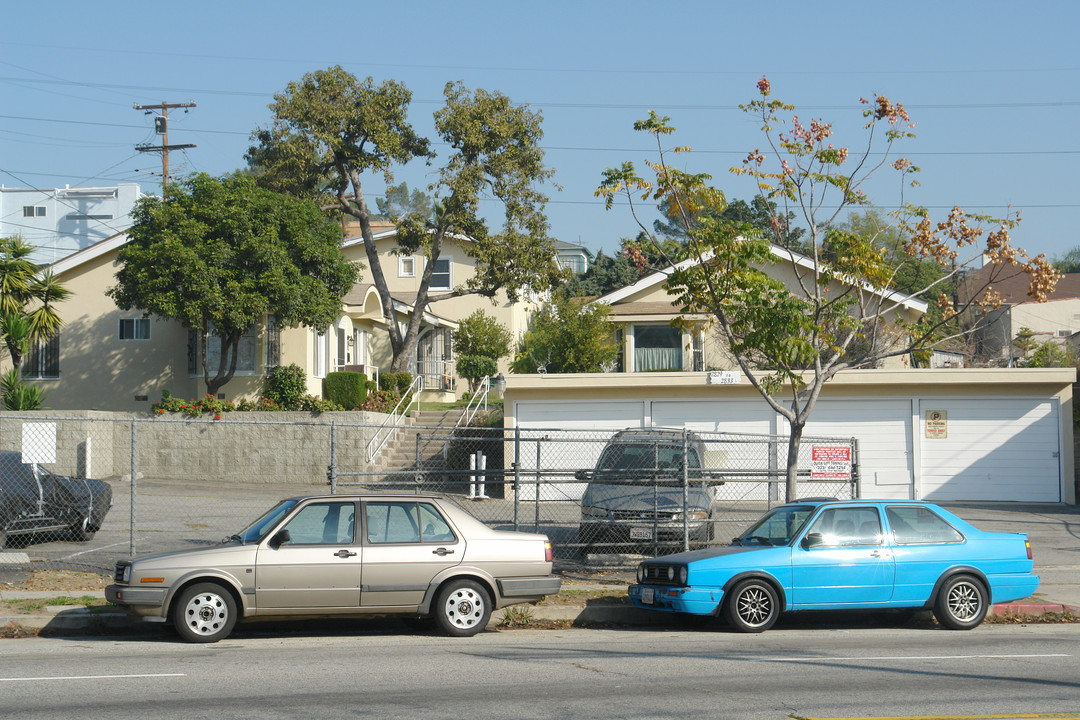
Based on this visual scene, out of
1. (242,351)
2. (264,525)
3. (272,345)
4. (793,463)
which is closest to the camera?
(264,525)

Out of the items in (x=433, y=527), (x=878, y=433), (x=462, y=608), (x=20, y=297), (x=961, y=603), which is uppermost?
(x=20, y=297)

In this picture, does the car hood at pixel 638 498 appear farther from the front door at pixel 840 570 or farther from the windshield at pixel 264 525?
the windshield at pixel 264 525

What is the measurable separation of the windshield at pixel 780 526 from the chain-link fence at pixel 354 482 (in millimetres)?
1544

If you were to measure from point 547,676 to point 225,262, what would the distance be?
66.7 feet

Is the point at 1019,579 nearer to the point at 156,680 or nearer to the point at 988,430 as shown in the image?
the point at 156,680

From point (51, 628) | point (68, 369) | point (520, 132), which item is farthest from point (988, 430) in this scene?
point (68, 369)

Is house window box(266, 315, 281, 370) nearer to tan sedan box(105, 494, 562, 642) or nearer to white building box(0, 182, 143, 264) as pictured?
tan sedan box(105, 494, 562, 642)

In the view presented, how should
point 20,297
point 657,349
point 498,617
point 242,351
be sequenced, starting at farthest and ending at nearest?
point 657,349 < point 242,351 < point 20,297 < point 498,617

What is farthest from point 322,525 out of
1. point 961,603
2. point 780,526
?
point 961,603

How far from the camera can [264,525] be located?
404 inches

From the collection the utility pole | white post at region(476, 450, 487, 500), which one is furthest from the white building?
white post at region(476, 450, 487, 500)

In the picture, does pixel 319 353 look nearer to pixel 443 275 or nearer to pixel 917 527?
pixel 443 275

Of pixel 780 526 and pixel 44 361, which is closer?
pixel 780 526

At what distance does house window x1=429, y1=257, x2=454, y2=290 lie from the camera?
39.5 metres
